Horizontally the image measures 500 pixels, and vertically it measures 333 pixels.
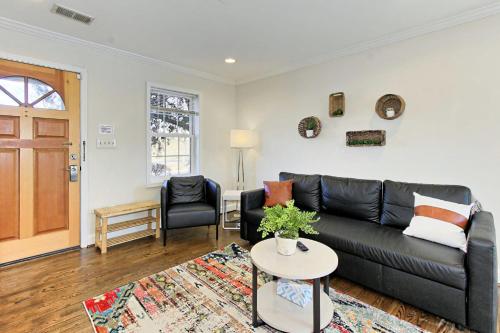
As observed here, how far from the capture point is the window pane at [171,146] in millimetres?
4148

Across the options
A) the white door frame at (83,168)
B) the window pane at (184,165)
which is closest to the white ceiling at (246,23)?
the white door frame at (83,168)

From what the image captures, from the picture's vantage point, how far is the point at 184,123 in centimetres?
436

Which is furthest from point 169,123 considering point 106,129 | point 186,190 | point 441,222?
point 441,222

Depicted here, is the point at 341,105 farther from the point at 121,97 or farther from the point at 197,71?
the point at 121,97

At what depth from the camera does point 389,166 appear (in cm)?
310

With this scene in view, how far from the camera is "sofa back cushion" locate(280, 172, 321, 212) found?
128 inches

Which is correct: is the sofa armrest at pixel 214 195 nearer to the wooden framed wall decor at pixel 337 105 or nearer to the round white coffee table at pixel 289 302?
the round white coffee table at pixel 289 302

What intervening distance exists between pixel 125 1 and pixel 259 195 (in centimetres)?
250

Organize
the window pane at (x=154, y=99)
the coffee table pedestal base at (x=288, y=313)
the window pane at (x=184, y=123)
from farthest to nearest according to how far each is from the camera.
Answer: the window pane at (x=184, y=123) → the window pane at (x=154, y=99) → the coffee table pedestal base at (x=288, y=313)

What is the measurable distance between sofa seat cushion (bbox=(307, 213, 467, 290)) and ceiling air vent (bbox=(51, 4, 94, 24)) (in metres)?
3.14

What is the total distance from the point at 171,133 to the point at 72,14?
1972 millimetres

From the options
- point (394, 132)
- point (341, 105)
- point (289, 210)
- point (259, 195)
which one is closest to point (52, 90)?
point (259, 195)

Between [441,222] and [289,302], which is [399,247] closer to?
[441,222]

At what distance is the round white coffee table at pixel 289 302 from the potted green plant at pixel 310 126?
211 centimetres
